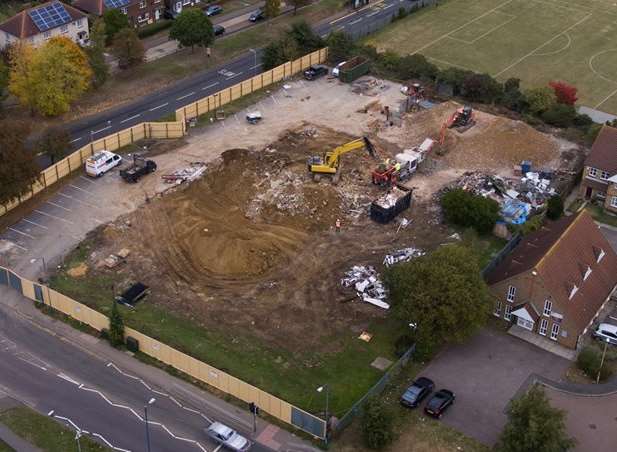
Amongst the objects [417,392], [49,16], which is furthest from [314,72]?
[417,392]

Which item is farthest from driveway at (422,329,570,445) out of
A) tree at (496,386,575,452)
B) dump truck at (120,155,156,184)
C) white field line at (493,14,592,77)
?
Result: white field line at (493,14,592,77)

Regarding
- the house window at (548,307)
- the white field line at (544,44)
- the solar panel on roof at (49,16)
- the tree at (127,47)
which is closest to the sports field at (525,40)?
the white field line at (544,44)

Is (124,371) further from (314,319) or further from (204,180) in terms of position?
(204,180)

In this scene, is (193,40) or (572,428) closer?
(572,428)

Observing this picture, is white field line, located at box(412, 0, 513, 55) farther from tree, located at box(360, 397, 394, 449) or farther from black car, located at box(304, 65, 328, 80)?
tree, located at box(360, 397, 394, 449)

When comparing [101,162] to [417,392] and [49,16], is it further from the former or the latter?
[417,392]

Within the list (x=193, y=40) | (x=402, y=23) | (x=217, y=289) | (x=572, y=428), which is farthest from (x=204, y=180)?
(x=402, y=23)
